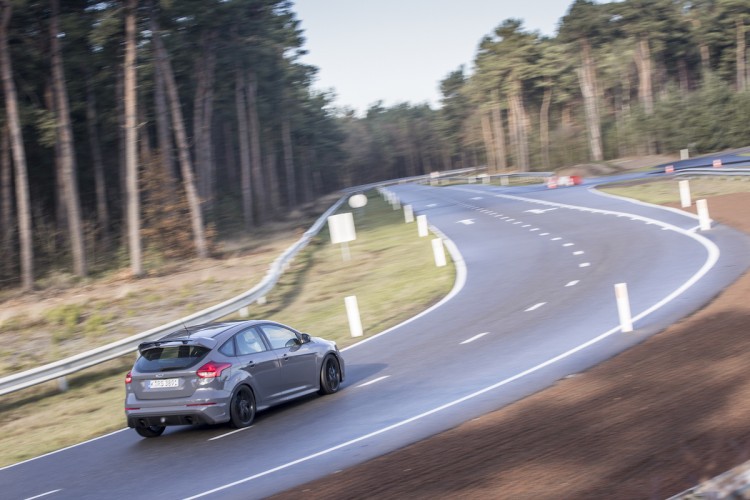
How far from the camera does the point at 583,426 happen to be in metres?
9.65

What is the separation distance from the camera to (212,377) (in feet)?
39.7

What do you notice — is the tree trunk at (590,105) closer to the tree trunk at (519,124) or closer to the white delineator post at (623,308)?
the tree trunk at (519,124)

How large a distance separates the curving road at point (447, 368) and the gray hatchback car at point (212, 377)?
304 millimetres

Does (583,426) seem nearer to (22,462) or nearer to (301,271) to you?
(22,462)

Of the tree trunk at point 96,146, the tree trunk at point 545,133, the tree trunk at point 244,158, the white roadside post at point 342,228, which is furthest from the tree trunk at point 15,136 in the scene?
the tree trunk at point 545,133

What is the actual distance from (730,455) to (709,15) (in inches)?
4058

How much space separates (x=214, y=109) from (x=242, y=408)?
54.6 m

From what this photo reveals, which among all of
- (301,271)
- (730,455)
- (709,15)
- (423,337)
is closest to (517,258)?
(301,271)

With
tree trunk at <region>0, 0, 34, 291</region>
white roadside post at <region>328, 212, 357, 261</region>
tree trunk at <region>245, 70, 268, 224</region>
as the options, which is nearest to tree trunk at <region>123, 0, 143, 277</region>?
tree trunk at <region>0, 0, 34, 291</region>

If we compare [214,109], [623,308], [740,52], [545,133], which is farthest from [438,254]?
[545,133]

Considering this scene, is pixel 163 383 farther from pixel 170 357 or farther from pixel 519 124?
pixel 519 124

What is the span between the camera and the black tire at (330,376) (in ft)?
46.9

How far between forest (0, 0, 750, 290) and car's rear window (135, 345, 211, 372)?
68.0 feet

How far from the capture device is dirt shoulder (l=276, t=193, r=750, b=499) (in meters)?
7.74
